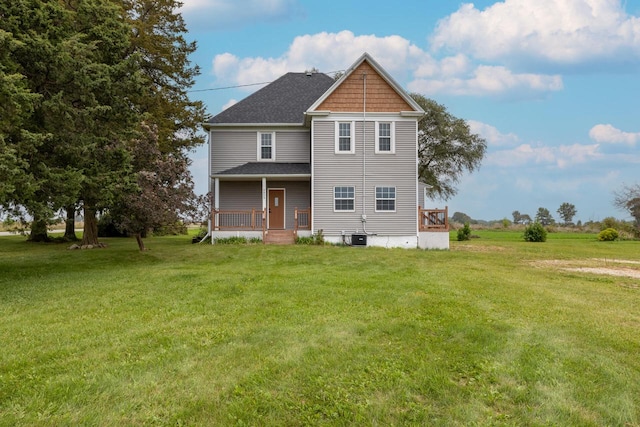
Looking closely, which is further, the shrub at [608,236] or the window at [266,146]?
the shrub at [608,236]

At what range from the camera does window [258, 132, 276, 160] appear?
827 inches

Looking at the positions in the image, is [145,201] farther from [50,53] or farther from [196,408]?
[196,408]

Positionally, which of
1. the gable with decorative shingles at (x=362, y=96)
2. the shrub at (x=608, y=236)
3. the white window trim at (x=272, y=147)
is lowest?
the shrub at (x=608, y=236)

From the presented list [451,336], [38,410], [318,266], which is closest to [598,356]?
[451,336]

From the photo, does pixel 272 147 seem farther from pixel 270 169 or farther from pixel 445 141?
pixel 445 141

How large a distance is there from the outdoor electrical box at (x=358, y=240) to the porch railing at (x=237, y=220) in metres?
4.39

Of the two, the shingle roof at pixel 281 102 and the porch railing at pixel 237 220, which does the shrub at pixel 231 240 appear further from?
the shingle roof at pixel 281 102

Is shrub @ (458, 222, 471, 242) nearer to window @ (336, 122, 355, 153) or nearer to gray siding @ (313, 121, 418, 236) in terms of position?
gray siding @ (313, 121, 418, 236)

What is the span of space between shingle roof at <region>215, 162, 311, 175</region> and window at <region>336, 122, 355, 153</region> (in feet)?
6.44

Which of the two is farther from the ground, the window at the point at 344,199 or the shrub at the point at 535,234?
the window at the point at 344,199

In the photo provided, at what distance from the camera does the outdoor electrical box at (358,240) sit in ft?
60.6

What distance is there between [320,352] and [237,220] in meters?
16.3

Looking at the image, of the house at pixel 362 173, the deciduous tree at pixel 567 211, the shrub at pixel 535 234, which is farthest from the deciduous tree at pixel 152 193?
the deciduous tree at pixel 567 211

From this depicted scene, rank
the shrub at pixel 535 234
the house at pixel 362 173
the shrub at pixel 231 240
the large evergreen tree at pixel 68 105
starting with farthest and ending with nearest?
the shrub at pixel 535 234 < the house at pixel 362 173 < the shrub at pixel 231 240 < the large evergreen tree at pixel 68 105
